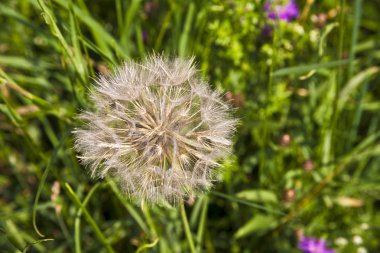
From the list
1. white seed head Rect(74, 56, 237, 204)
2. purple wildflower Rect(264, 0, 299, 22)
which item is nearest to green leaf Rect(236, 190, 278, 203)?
white seed head Rect(74, 56, 237, 204)

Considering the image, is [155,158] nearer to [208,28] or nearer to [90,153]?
[90,153]

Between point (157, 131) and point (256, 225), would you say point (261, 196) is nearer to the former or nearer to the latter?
point (256, 225)

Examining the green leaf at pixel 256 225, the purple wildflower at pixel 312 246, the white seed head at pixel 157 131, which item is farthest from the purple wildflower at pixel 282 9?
the purple wildflower at pixel 312 246

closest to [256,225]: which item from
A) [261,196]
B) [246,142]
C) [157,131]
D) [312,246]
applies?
[261,196]

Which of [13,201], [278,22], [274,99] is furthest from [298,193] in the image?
[13,201]

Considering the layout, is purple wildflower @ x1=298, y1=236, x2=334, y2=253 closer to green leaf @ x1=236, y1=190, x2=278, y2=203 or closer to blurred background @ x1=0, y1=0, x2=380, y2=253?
blurred background @ x1=0, y1=0, x2=380, y2=253

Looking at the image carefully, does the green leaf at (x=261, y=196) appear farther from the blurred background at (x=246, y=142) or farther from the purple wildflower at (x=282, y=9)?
the purple wildflower at (x=282, y=9)
